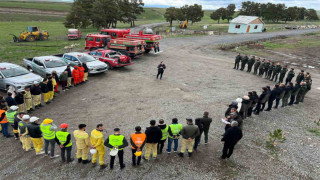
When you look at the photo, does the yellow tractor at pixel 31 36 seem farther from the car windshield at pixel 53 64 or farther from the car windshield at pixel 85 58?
the car windshield at pixel 53 64

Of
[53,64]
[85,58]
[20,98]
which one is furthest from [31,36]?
[20,98]

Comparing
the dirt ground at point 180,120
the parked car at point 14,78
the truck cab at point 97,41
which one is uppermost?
the truck cab at point 97,41

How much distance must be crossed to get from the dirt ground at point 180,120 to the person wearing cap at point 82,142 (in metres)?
0.28

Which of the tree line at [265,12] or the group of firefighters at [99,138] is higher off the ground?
the tree line at [265,12]

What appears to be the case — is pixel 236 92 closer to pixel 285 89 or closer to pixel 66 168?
pixel 285 89

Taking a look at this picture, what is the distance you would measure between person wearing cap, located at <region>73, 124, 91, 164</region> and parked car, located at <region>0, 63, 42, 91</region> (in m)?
7.61

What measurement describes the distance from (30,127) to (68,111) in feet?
13.0

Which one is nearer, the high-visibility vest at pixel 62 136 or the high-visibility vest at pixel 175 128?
the high-visibility vest at pixel 62 136

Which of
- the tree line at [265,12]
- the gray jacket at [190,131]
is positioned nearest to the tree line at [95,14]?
the gray jacket at [190,131]

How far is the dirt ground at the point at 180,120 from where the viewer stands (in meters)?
6.16

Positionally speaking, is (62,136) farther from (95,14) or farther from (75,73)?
(95,14)

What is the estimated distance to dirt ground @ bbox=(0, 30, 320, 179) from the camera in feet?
20.2

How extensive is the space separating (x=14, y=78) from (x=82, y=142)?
28.6ft

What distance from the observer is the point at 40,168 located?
6219 millimetres
